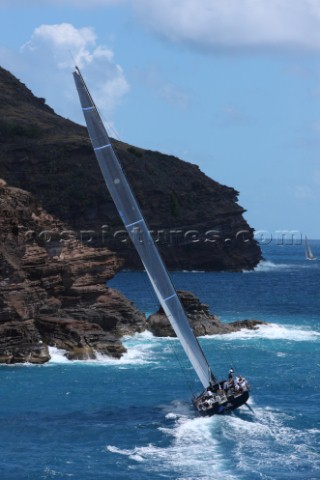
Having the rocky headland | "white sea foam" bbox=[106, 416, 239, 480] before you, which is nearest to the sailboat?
"white sea foam" bbox=[106, 416, 239, 480]

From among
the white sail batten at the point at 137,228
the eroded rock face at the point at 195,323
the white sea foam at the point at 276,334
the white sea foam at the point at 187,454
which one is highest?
the white sail batten at the point at 137,228

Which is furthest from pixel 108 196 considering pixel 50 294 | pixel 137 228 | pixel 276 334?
pixel 137 228

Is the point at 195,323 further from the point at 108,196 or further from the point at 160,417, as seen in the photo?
the point at 108,196

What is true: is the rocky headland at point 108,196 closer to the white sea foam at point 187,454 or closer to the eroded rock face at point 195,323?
the eroded rock face at point 195,323

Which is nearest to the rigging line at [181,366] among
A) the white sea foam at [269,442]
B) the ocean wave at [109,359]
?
the ocean wave at [109,359]

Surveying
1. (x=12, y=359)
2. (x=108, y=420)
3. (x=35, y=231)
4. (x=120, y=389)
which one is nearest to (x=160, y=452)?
(x=108, y=420)

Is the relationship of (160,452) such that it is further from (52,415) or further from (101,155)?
(101,155)
